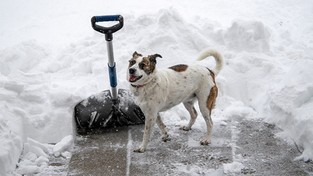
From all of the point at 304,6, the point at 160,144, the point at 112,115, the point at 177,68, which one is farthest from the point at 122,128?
the point at 304,6

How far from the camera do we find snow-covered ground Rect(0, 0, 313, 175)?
15.6ft

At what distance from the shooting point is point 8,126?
4.45 meters

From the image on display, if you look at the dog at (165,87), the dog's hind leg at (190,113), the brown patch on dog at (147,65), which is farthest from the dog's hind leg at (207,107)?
the brown patch on dog at (147,65)

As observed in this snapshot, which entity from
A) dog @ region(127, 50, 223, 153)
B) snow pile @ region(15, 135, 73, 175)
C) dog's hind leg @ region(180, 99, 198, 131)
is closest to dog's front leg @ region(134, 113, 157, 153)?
dog @ region(127, 50, 223, 153)

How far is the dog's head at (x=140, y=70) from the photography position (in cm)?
421

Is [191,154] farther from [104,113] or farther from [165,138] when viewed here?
[104,113]

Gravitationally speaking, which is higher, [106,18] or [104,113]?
[106,18]

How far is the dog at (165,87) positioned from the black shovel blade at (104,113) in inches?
17.6

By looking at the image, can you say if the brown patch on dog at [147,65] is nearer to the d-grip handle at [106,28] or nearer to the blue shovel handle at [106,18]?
the d-grip handle at [106,28]

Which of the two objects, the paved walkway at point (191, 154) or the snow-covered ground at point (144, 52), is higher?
the snow-covered ground at point (144, 52)

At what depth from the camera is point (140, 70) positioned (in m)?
4.25

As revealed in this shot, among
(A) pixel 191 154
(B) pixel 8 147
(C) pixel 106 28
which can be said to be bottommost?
(A) pixel 191 154

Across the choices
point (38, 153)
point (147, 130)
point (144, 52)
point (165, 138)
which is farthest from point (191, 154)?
point (144, 52)

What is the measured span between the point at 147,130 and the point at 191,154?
0.58 m
